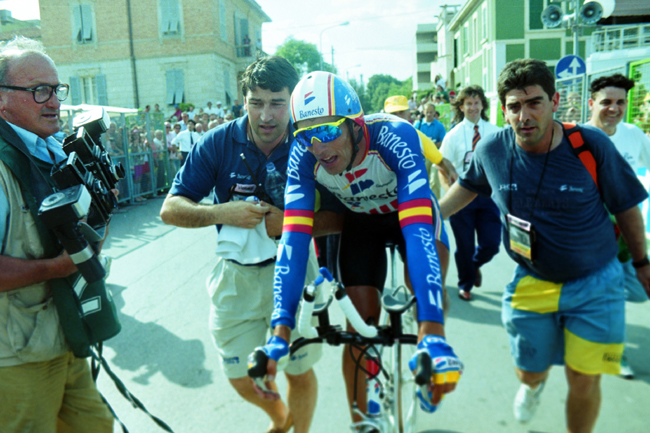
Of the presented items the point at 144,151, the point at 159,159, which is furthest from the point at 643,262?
the point at 159,159

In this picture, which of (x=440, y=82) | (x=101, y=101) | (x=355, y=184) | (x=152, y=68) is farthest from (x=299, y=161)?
(x=101, y=101)

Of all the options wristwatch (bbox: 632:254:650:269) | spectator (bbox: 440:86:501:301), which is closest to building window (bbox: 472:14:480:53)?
spectator (bbox: 440:86:501:301)

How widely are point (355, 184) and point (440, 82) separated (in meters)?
27.7

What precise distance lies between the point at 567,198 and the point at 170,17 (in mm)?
36443

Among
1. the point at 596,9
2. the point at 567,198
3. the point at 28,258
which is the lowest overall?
the point at 28,258

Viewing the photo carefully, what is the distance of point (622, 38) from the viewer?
25750 millimetres

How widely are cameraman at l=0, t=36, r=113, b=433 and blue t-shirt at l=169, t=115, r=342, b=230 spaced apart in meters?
0.75

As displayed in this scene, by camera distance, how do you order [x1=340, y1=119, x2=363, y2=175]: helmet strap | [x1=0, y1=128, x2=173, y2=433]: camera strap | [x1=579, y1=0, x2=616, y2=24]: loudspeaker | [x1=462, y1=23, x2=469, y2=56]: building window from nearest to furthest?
1. [x1=0, y1=128, x2=173, y2=433]: camera strap
2. [x1=340, y1=119, x2=363, y2=175]: helmet strap
3. [x1=579, y1=0, x2=616, y2=24]: loudspeaker
4. [x1=462, y1=23, x2=469, y2=56]: building window

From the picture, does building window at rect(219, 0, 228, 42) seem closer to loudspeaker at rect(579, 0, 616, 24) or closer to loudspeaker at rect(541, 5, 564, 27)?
loudspeaker at rect(541, 5, 564, 27)

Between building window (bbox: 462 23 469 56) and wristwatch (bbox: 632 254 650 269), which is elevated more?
building window (bbox: 462 23 469 56)

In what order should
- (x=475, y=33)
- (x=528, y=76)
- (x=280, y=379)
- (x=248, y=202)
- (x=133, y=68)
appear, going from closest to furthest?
(x=248, y=202), (x=528, y=76), (x=280, y=379), (x=133, y=68), (x=475, y=33)

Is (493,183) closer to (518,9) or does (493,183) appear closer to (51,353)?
(51,353)

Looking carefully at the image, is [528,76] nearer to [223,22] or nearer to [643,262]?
[643,262]

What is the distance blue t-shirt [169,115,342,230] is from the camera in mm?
3006
